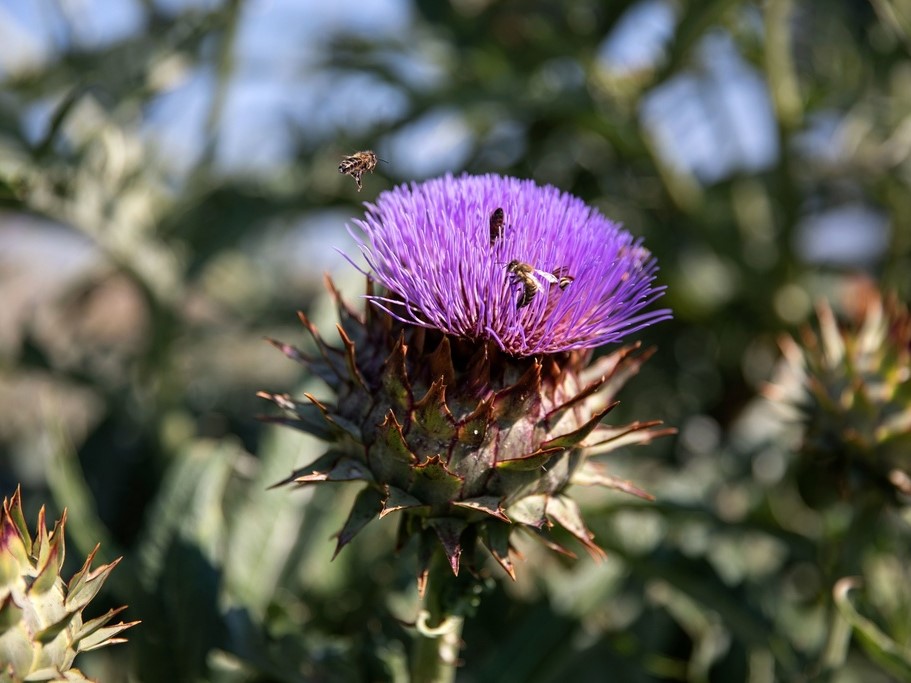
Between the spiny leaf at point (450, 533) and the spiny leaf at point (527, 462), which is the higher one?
the spiny leaf at point (527, 462)

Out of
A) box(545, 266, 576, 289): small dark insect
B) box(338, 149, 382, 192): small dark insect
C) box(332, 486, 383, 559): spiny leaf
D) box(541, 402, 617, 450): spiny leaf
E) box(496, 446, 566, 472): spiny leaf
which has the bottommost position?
box(332, 486, 383, 559): spiny leaf

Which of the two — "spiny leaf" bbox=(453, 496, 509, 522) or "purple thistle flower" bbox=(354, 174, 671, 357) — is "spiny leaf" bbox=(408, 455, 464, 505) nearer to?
"spiny leaf" bbox=(453, 496, 509, 522)

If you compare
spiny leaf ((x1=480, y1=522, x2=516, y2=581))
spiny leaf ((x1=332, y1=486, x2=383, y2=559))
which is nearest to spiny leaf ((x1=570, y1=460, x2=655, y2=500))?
spiny leaf ((x1=480, y1=522, x2=516, y2=581))

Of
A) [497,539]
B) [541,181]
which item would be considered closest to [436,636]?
Result: [497,539]

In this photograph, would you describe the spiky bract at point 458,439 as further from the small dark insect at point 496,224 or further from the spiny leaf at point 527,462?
the small dark insect at point 496,224

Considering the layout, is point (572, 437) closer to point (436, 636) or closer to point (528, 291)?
point (528, 291)

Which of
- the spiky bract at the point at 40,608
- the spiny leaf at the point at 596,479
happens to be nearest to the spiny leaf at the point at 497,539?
the spiny leaf at the point at 596,479
